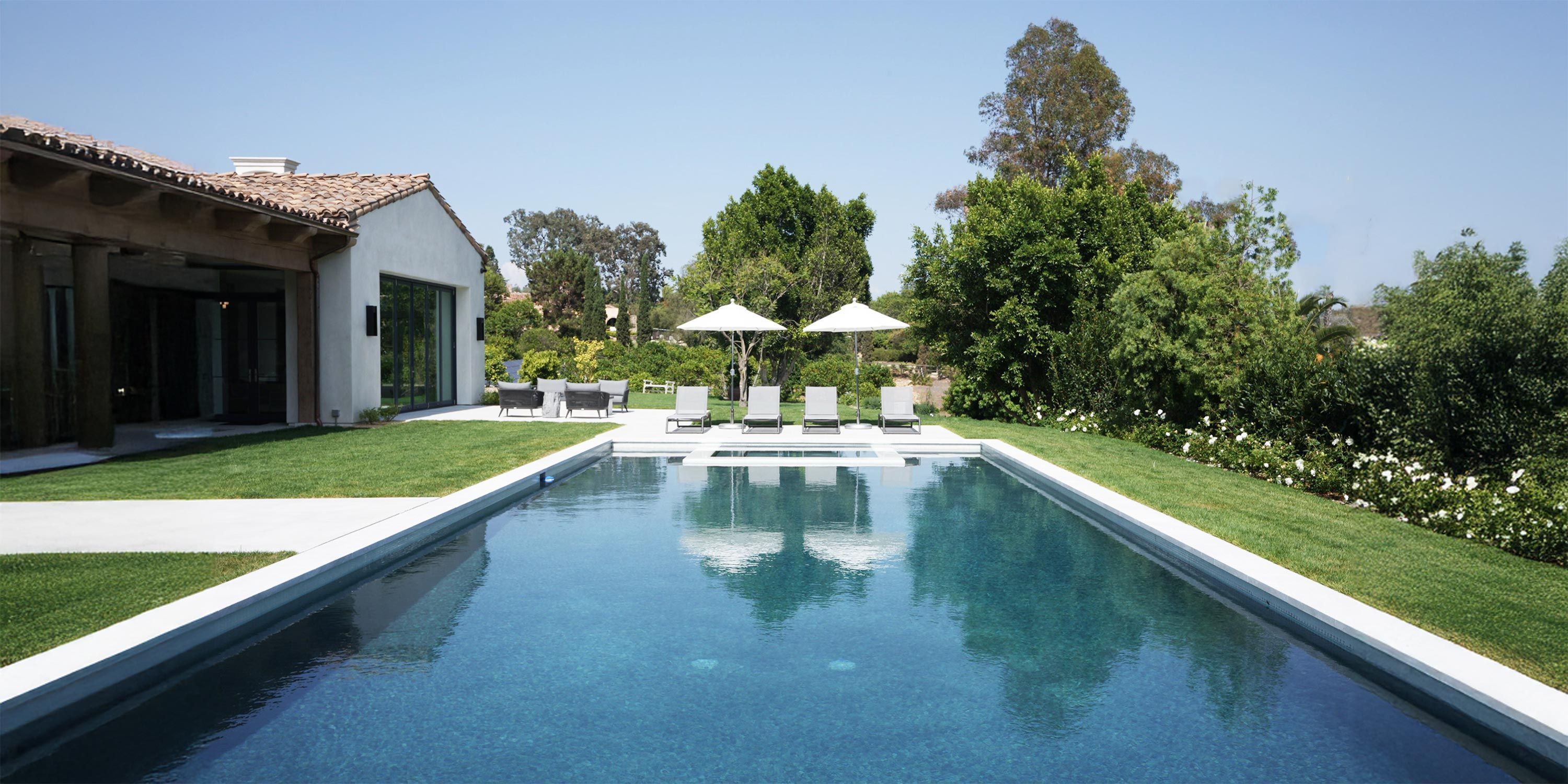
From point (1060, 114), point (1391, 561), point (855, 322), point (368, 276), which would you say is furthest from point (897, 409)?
point (1060, 114)

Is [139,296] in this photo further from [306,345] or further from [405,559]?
[405,559]

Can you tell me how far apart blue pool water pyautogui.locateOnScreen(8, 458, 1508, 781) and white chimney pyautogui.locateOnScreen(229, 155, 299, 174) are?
14812mm

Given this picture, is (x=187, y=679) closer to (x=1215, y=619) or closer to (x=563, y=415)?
(x=1215, y=619)

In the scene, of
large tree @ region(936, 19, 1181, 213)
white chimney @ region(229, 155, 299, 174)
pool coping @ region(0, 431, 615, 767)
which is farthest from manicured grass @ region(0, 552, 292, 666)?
large tree @ region(936, 19, 1181, 213)

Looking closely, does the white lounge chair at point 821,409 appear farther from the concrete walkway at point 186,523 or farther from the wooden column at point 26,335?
the wooden column at point 26,335

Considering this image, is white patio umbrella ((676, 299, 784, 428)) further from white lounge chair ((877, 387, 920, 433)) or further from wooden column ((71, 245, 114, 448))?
wooden column ((71, 245, 114, 448))

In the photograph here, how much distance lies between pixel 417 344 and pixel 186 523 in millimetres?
12446

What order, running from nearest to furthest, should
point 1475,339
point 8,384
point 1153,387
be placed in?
point 1475,339 < point 8,384 < point 1153,387

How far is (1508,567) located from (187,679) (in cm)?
804

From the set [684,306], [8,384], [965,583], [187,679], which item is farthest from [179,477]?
[684,306]

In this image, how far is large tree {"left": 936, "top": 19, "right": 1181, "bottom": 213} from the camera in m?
33.6

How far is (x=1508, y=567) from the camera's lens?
6.15 meters

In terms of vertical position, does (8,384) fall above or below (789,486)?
above

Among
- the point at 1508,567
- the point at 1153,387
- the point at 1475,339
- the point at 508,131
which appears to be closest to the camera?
the point at 1508,567
